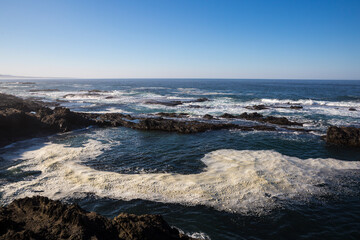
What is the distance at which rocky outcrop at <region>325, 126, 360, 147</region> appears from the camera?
1442cm

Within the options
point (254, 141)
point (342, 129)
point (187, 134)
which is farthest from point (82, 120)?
point (342, 129)

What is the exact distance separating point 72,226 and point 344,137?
693 inches

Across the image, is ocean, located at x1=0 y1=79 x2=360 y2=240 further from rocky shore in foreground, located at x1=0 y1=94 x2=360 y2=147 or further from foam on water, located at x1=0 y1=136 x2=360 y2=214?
rocky shore in foreground, located at x1=0 y1=94 x2=360 y2=147

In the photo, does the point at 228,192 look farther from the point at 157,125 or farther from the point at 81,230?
the point at 157,125

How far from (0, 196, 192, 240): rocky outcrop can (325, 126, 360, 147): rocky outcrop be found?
1518 cm

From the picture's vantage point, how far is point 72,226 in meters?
4.35

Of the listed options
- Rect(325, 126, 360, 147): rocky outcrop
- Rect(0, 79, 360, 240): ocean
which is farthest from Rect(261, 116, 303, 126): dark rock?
Rect(0, 79, 360, 240): ocean

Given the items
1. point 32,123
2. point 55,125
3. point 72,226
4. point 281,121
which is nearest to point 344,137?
point 281,121

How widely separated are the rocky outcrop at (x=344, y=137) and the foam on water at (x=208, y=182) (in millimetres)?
3956

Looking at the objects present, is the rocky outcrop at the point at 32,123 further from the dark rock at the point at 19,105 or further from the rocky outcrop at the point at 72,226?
the rocky outcrop at the point at 72,226

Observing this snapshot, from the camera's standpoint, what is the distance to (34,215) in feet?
16.2

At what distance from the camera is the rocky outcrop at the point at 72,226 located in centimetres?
416

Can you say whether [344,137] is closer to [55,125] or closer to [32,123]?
[55,125]

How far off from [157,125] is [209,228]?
1425 cm
